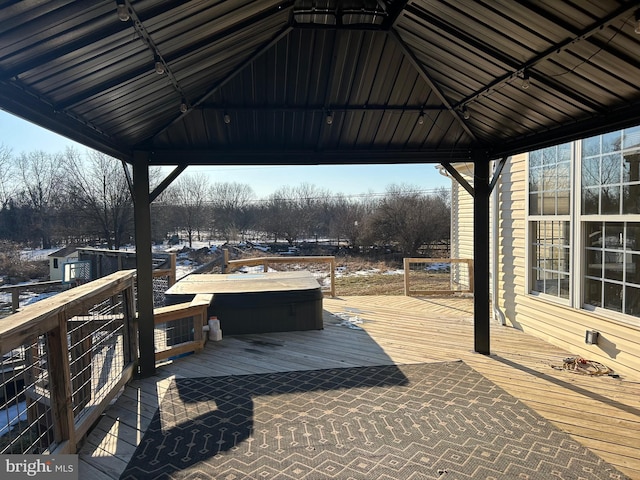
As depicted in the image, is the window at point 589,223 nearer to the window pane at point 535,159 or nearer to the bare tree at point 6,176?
the window pane at point 535,159

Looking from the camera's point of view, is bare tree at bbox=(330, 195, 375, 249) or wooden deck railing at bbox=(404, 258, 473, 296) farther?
bare tree at bbox=(330, 195, 375, 249)

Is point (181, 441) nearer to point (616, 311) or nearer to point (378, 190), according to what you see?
point (616, 311)

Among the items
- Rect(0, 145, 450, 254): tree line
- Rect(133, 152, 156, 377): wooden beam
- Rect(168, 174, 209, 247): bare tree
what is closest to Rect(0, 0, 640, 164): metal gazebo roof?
Rect(133, 152, 156, 377): wooden beam

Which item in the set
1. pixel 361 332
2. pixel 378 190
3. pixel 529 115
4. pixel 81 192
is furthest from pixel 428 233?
pixel 81 192

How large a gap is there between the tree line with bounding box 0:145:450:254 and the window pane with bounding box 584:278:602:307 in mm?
14812

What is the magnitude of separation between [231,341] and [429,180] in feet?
75.4

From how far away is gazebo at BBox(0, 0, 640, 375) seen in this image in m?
2.06

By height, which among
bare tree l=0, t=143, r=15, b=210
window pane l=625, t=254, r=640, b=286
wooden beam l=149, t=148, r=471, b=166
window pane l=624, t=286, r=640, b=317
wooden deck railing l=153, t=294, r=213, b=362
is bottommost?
wooden deck railing l=153, t=294, r=213, b=362

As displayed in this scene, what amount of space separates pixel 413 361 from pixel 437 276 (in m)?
9.62

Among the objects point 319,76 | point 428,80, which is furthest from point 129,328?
point 428,80

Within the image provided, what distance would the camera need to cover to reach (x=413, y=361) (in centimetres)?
434

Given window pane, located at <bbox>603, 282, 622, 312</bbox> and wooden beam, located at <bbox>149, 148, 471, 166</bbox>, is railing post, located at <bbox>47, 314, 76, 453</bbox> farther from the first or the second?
window pane, located at <bbox>603, 282, 622, 312</bbox>

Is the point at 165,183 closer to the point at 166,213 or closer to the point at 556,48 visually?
the point at 556,48

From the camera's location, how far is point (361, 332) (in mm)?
5594
